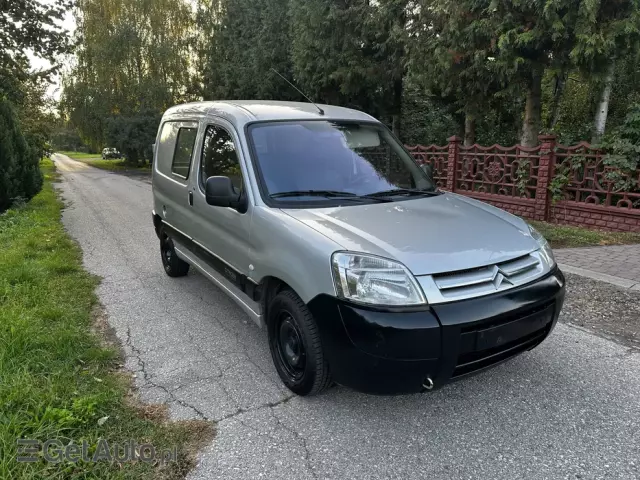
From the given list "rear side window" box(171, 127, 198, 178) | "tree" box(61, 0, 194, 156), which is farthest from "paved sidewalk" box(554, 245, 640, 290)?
"tree" box(61, 0, 194, 156)

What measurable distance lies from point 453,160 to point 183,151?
7.64m

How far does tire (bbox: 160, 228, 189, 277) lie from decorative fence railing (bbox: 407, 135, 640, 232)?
6.87m

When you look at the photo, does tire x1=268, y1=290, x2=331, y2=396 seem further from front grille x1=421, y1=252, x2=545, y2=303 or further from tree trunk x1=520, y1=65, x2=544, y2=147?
tree trunk x1=520, y1=65, x2=544, y2=147

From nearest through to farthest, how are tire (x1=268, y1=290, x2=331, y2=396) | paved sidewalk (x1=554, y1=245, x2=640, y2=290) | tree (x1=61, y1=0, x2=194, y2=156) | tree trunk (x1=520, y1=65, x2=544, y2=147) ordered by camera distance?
tire (x1=268, y1=290, x2=331, y2=396)
paved sidewalk (x1=554, y1=245, x2=640, y2=290)
tree trunk (x1=520, y1=65, x2=544, y2=147)
tree (x1=61, y1=0, x2=194, y2=156)

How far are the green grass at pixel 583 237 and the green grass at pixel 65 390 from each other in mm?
6369

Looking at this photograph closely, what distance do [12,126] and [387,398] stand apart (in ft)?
40.7

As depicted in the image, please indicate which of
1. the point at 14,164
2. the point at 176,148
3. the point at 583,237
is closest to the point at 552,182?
the point at 583,237

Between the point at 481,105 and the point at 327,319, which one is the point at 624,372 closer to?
the point at 327,319

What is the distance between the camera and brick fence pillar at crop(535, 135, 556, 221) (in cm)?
868

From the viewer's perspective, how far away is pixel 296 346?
3.04m

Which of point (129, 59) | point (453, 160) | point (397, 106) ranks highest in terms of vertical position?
point (129, 59)

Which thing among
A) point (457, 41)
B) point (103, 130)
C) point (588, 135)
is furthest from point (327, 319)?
point (103, 130)

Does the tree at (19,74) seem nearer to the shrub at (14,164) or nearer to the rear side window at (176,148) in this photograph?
the shrub at (14,164)

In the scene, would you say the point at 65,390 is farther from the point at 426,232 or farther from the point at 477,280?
the point at 477,280
